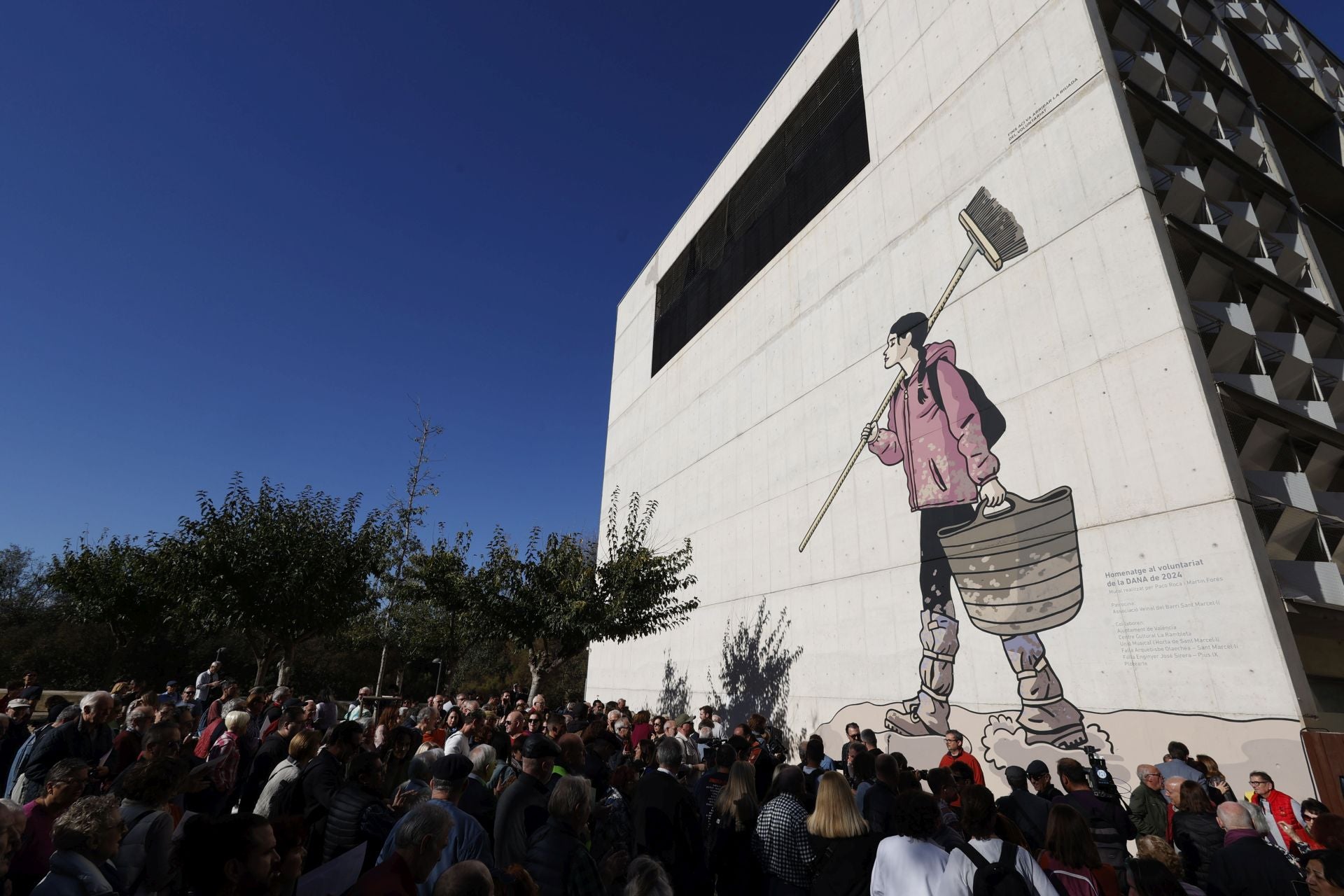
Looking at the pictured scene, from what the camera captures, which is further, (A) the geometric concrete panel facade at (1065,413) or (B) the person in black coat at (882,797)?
(A) the geometric concrete panel facade at (1065,413)

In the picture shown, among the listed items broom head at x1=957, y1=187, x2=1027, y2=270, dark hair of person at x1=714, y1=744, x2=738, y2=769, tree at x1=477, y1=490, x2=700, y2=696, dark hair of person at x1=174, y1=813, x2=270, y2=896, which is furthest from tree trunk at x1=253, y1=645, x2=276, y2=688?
broom head at x1=957, y1=187, x2=1027, y2=270

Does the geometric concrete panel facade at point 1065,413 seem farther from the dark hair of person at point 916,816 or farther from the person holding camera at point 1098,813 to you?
the dark hair of person at point 916,816

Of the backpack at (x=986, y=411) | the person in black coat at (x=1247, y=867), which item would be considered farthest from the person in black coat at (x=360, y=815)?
the backpack at (x=986, y=411)

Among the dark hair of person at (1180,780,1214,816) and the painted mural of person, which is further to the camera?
the painted mural of person

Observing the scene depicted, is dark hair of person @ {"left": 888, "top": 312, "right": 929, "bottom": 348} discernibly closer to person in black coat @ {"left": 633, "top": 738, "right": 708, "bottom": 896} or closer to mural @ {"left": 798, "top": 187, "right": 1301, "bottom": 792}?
mural @ {"left": 798, "top": 187, "right": 1301, "bottom": 792}

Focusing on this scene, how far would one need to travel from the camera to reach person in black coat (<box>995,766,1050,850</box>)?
188 inches

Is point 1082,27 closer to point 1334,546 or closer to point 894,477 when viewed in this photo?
point 894,477

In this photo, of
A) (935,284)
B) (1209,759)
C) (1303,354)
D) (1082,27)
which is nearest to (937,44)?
(1082,27)

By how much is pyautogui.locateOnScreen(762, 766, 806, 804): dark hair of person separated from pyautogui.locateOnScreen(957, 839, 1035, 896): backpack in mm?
1279

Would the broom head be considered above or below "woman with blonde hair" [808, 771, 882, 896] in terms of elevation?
above

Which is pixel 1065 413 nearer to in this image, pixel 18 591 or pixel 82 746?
pixel 82 746

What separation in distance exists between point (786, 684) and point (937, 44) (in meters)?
15.6

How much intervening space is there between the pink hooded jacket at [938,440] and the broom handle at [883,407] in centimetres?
21

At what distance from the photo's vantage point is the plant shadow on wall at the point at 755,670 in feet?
49.5
